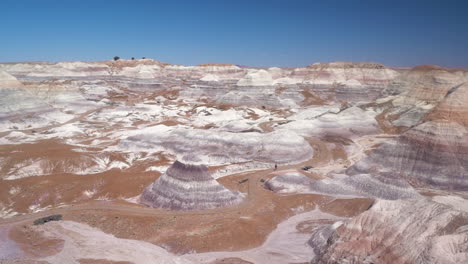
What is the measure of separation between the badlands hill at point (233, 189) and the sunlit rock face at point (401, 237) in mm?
68

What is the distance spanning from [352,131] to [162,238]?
180 ft

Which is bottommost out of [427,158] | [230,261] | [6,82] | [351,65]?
[230,261]

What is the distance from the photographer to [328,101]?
402 ft

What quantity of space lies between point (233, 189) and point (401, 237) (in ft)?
74.9

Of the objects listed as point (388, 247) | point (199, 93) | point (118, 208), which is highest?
point (199, 93)

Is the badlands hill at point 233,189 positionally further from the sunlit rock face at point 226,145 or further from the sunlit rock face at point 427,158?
the sunlit rock face at point 226,145

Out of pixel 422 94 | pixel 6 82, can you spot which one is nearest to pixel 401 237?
pixel 422 94

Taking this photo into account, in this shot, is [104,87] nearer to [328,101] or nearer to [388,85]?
[328,101]

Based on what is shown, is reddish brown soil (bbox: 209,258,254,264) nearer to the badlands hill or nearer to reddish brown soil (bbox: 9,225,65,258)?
the badlands hill

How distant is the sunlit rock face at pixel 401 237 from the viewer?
674 inches

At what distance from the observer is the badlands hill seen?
2164 cm

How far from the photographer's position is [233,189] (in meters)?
39.4

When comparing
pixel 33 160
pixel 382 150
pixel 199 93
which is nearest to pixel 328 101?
pixel 199 93

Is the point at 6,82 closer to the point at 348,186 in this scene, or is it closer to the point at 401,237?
the point at 348,186
